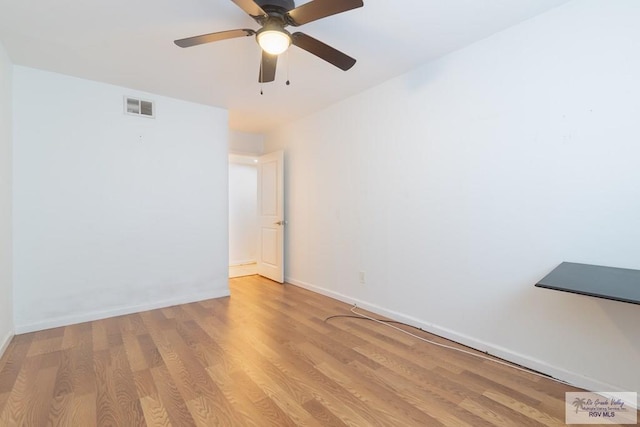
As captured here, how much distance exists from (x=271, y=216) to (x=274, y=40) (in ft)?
10.7

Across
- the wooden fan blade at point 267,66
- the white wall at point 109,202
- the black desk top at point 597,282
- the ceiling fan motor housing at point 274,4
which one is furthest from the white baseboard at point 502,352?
the ceiling fan motor housing at point 274,4

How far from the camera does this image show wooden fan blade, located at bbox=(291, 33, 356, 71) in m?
1.84

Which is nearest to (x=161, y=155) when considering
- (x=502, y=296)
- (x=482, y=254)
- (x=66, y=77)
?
(x=66, y=77)

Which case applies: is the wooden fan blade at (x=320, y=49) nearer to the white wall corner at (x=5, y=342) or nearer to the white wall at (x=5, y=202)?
the white wall at (x=5, y=202)

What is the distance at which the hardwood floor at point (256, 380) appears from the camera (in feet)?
5.35

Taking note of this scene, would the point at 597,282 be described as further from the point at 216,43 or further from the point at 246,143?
the point at 246,143

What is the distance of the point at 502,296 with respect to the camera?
2277 mm

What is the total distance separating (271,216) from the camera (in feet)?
A: 15.8

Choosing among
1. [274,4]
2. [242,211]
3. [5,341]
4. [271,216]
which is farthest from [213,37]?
[242,211]

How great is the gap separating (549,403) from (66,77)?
4.86m

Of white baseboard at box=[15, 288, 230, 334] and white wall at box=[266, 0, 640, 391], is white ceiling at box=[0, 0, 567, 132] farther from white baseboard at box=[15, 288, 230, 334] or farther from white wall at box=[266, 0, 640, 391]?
white baseboard at box=[15, 288, 230, 334]

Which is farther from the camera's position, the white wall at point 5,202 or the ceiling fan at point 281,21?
the white wall at point 5,202

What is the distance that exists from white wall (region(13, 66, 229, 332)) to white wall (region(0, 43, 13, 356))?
13 centimetres
